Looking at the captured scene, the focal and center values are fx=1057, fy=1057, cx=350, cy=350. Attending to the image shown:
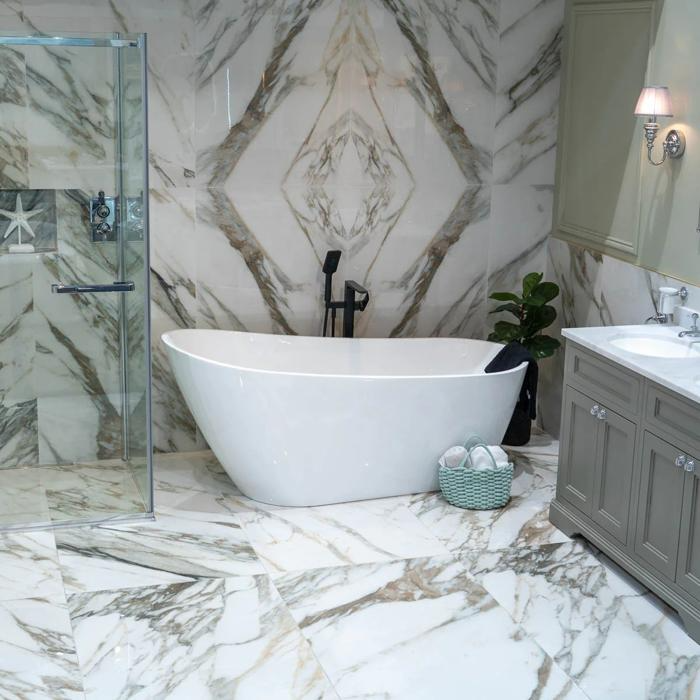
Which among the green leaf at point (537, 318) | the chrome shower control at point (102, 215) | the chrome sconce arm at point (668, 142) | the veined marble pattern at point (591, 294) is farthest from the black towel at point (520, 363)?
the chrome shower control at point (102, 215)

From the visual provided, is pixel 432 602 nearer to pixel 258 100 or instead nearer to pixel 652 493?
pixel 652 493

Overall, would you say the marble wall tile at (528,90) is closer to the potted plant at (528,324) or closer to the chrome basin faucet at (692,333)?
the potted plant at (528,324)

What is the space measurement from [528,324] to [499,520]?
4.04ft

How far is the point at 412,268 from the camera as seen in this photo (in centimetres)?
541

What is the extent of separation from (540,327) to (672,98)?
1356 mm

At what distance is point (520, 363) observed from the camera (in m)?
4.77

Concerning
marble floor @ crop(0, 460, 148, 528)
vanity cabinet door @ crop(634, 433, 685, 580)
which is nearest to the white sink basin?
vanity cabinet door @ crop(634, 433, 685, 580)

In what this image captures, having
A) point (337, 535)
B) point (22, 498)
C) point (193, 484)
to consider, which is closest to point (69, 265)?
point (22, 498)

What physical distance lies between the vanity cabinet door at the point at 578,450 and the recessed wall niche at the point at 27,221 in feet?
7.10

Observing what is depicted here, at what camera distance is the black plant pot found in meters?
5.23

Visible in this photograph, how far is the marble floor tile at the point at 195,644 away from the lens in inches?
127

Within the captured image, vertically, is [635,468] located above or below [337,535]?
above

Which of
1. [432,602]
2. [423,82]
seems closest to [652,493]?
[432,602]

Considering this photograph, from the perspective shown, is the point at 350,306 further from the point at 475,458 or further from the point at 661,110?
the point at 661,110
